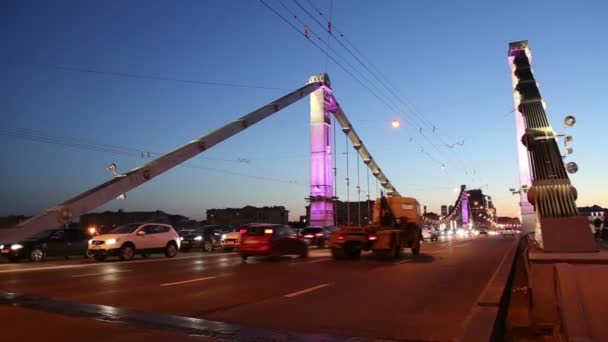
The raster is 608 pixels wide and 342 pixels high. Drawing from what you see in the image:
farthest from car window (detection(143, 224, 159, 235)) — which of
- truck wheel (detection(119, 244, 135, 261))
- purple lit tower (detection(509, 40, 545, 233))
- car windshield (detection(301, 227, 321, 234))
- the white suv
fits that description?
purple lit tower (detection(509, 40, 545, 233))

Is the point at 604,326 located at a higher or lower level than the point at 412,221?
lower

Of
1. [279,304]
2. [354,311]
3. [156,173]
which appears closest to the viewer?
[354,311]

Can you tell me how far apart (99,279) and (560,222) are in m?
18.4

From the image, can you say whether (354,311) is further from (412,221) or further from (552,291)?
(412,221)

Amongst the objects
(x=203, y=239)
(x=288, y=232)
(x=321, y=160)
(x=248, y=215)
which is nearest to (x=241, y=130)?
(x=203, y=239)

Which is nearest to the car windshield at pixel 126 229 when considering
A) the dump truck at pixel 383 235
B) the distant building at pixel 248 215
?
the dump truck at pixel 383 235

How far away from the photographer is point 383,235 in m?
23.0

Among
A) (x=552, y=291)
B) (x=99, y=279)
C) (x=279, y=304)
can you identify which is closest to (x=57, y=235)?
(x=99, y=279)

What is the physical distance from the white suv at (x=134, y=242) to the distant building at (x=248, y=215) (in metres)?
120

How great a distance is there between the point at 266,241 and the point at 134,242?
6481 mm

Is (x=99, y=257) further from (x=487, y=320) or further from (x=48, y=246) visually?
(x=487, y=320)

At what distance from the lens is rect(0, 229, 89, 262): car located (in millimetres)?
24375

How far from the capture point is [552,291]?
1255 centimetres

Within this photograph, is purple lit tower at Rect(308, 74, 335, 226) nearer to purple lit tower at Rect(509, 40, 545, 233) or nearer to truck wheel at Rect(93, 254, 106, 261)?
purple lit tower at Rect(509, 40, 545, 233)
